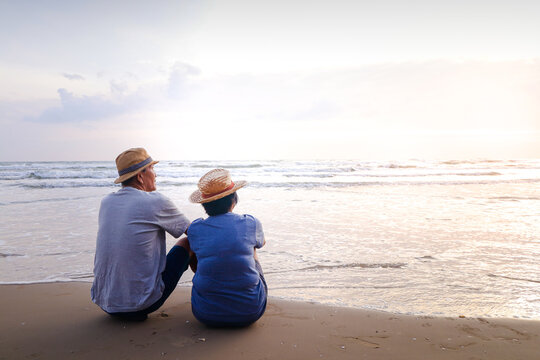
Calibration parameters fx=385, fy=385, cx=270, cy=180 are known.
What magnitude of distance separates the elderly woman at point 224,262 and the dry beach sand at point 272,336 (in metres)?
0.16

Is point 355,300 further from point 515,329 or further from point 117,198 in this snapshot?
point 117,198

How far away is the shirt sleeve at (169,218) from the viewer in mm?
2824

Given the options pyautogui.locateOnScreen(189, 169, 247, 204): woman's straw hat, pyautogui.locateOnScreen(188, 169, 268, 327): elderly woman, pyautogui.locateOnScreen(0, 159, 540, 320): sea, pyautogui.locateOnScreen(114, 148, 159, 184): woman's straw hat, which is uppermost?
pyautogui.locateOnScreen(114, 148, 159, 184): woman's straw hat

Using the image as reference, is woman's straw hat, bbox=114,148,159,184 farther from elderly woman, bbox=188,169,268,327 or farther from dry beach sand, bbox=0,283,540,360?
dry beach sand, bbox=0,283,540,360

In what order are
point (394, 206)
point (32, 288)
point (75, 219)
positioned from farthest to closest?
1. point (394, 206)
2. point (75, 219)
3. point (32, 288)

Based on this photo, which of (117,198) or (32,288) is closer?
(117,198)

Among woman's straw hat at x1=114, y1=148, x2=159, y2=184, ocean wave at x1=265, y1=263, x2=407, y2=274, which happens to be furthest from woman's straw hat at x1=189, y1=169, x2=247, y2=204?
ocean wave at x1=265, y1=263, x2=407, y2=274

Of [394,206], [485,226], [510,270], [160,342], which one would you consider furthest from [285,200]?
[160,342]

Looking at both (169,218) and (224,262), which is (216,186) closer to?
(169,218)

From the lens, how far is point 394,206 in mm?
9398

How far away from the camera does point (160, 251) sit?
114 inches

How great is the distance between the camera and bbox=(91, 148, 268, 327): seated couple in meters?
2.68

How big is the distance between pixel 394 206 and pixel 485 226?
8.91 feet

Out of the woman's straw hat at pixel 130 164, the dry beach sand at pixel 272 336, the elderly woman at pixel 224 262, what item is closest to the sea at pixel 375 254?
the dry beach sand at pixel 272 336
